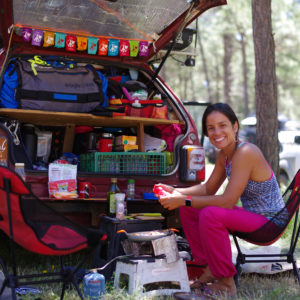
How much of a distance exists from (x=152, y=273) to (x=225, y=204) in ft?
2.19

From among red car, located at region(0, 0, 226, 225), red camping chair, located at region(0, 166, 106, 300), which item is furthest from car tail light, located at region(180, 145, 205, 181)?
red camping chair, located at region(0, 166, 106, 300)

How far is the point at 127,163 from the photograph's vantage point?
4172mm

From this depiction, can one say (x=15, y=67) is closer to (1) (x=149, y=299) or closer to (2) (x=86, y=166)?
(2) (x=86, y=166)

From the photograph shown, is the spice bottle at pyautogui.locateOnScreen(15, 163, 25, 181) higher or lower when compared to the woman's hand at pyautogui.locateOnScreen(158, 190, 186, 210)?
higher

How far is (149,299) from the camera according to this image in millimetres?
3113

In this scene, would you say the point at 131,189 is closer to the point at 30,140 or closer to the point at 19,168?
the point at 19,168

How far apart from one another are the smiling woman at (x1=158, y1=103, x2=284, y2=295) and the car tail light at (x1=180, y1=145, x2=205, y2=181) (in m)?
0.45

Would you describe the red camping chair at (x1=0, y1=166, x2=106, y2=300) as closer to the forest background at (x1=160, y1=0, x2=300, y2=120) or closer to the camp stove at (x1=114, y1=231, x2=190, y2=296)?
the camp stove at (x1=114, y1=231, x2=190, y2=296)

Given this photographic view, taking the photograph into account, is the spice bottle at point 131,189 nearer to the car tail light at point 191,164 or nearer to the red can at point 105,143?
the car tail light at point 191,164

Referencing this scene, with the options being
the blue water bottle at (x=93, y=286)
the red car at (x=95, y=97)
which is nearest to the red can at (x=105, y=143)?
the red car at (x=95, y=97)

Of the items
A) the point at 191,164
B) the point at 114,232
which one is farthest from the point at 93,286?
the point at 191,164

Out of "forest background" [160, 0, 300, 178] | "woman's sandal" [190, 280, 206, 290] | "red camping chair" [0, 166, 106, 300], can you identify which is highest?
"forest background" [160, 0, 300, 178]

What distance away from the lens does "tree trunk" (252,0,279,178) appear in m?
5.77

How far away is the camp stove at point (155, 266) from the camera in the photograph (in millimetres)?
3184
